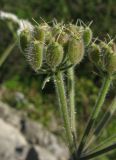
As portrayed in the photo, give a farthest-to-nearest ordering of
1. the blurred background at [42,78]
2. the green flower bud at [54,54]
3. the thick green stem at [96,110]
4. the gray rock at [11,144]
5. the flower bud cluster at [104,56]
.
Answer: the blurred background at [42,78] < the gray rock at [11,144] < the thick green stem at [96,110] < the flower bud cluster at [104,56] < the green flower bud at [54,54]

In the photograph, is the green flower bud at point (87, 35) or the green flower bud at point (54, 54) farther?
the green flower bud at point (87, 35)

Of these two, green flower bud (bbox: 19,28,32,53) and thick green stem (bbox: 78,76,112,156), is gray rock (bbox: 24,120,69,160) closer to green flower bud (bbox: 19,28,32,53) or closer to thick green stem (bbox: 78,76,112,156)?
thick green stem (bbox: 78,76,112,156)

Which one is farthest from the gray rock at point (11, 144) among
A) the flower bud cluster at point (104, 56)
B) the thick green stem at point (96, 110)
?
the flower bud cluster at point (104, 56)

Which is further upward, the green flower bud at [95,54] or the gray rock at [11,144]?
the green flower bud at [95,54]

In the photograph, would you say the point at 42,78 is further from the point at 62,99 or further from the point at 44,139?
the point at 62,99

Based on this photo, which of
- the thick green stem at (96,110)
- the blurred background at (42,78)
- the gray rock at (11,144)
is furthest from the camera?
the blurred background at (42,78)

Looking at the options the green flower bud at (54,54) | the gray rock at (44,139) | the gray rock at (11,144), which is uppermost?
the green flower bud at (54,54)

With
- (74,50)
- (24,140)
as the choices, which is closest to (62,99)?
(74,50)

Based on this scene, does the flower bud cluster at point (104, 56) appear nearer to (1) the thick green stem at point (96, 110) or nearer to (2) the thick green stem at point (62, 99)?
(1) the thick green stem at point (96, 110)
